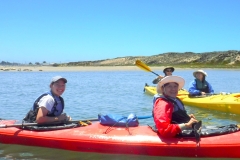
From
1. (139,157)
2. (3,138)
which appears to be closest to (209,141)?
(139,157)

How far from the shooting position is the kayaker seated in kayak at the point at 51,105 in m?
5.63

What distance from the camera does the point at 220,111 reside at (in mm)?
9445

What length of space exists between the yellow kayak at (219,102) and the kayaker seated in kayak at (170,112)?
165 inches

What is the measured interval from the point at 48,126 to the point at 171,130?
2110mm

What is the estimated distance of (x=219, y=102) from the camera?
946 cm

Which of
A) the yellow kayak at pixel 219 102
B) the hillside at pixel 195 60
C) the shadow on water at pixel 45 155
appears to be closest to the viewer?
the shadow on water at pixel 45 155

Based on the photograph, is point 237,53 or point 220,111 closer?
point 220,111

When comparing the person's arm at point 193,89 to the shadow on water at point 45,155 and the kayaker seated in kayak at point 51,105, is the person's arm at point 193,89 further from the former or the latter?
the shadow on water at point 45,155

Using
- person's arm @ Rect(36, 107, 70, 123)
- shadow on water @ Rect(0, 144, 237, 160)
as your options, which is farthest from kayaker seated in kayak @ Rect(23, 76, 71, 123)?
shadow on water @ Rect(0, 144, 237, 160)

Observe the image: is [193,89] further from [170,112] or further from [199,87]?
[170,112]

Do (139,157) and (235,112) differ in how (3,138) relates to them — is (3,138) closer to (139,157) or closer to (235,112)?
(139,157)

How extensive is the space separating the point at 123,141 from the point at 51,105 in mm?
1301

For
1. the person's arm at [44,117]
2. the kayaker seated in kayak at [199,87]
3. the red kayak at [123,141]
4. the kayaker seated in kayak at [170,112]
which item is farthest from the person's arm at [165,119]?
the kayaker seated in kayak at [199,87]

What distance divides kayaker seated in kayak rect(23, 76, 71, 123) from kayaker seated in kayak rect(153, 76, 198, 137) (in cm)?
162
